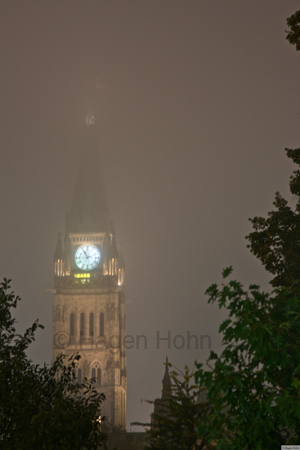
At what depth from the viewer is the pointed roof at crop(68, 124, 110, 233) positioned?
116188 millimetres

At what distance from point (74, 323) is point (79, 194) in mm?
25629

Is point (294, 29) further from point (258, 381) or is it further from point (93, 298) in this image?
point (93, 298)

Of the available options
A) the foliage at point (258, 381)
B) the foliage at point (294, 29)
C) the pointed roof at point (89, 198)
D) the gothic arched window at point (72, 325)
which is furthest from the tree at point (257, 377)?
the pointed roof at point (89, 198)

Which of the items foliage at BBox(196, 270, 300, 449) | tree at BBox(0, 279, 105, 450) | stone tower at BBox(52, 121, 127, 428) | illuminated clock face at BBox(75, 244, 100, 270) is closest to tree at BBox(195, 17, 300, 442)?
foliage at BBox(196, 270, 300, 449)

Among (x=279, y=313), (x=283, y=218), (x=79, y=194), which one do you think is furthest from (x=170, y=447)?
(x=79, y=194)

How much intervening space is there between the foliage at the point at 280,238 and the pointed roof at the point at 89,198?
313 ft

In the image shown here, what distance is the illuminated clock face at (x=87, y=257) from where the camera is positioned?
113 meters

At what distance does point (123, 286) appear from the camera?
377 ft

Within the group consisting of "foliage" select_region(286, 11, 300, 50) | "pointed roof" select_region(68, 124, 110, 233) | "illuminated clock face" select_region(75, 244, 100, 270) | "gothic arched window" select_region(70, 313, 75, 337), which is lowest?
"foliage" select_region(286, 11, 300, 50)

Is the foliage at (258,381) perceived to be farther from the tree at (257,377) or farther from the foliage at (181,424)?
the foliage at (181,424)

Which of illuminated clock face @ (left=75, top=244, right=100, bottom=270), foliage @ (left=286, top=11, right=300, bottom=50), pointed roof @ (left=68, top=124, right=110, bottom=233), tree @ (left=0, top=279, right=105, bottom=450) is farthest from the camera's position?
pointed roof @ (left=68, top=124, right=110, bottom=233)

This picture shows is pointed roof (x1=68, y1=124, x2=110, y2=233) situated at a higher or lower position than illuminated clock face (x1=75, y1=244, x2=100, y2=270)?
higher

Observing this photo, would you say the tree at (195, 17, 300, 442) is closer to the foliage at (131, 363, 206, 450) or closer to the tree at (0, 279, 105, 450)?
the tree at (0, 279, 105, 450)

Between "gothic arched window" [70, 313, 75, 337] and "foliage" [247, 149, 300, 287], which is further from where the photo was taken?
"gothic arched window" [70, 313, 75, 337]
